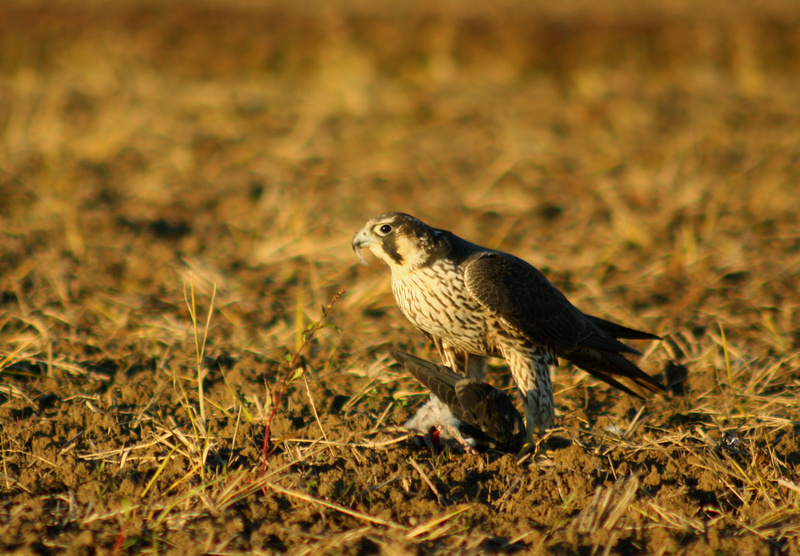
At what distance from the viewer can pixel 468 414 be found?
3039 mm

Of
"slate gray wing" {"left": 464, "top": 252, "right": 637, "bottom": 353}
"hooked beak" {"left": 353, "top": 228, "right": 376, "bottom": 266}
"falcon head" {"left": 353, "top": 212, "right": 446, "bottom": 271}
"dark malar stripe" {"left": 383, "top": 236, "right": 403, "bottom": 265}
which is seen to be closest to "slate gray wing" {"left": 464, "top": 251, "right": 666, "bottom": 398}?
"slate gray wing" {"left": 464, "top": 252, "right": 637, "bottom": 353}

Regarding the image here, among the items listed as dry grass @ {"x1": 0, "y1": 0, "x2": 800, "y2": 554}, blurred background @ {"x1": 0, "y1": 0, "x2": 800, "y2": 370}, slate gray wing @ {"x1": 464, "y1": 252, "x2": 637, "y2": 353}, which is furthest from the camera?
blurred background @ {"x1": 0, "y1": 0, "x2": 800, "y2": 370}

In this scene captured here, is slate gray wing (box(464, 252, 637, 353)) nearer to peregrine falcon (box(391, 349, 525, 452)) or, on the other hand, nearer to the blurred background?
peregrine falcon (box(391, 349, 525, 452))

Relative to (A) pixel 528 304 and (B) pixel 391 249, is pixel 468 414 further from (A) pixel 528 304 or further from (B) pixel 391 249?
(B) pixel 391 249

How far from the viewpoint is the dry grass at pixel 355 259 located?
2.73 meters

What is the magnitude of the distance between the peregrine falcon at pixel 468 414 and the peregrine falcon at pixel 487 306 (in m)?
0.13

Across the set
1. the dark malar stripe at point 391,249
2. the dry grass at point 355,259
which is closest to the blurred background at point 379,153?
the dry grass at point 355,259

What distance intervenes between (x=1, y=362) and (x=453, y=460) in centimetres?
230

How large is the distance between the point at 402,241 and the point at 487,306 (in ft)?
1.62

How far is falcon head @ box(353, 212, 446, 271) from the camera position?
3330mm

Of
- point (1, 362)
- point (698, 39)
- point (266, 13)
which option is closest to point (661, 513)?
point (1, 362)

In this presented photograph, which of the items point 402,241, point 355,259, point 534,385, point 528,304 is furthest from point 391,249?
point 355,259

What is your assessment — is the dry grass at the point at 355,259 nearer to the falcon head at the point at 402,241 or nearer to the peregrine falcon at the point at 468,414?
the peregrine falcon at the point at 468,414

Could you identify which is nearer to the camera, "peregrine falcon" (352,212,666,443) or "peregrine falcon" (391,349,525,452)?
"peregrine falcon" (391,349,525,452)
